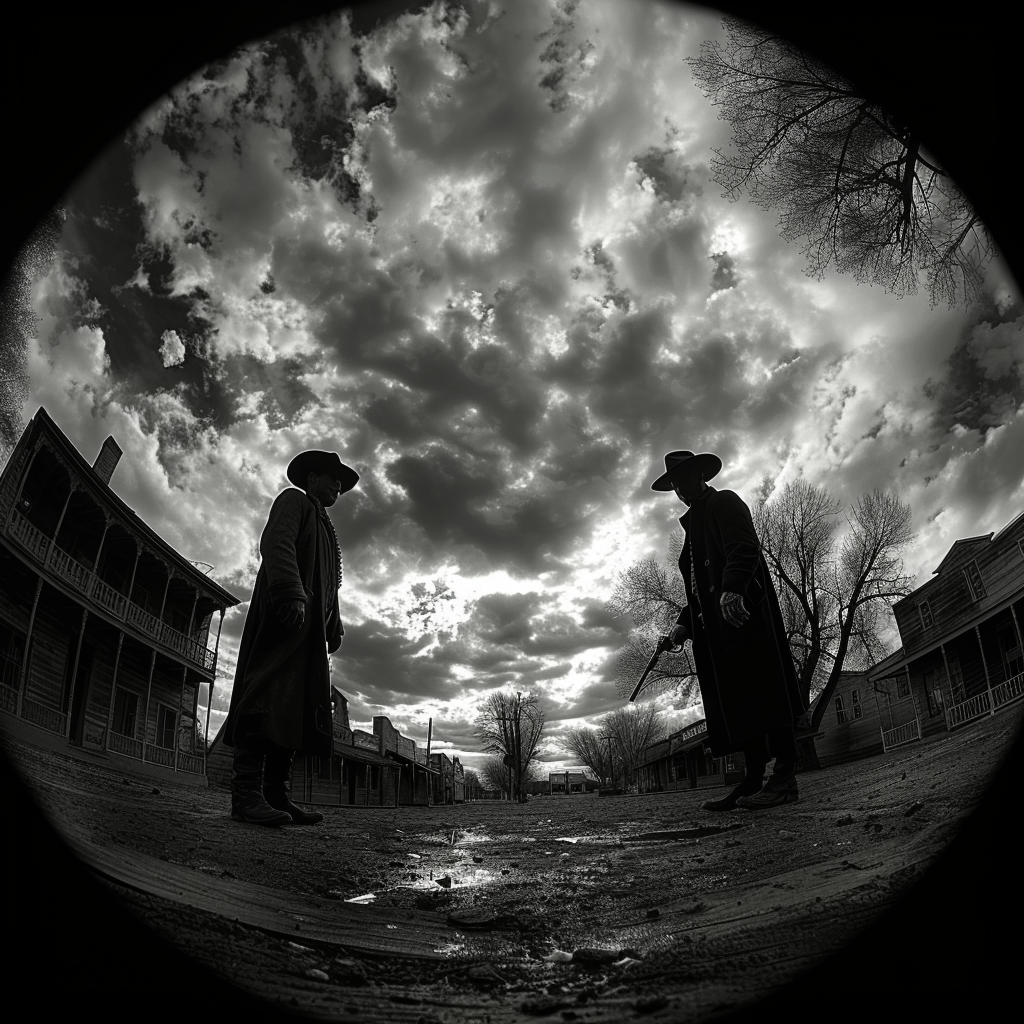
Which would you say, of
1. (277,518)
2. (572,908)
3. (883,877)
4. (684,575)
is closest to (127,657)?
(277,518)

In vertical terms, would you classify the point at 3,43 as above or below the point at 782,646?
above

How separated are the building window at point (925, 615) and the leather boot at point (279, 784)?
323 cm

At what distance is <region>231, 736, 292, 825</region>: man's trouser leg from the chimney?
1.70 meters

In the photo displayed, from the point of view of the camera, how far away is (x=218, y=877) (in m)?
1.35

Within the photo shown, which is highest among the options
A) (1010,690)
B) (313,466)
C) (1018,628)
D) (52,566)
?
(313,466)

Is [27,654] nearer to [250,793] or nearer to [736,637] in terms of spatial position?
[250,793]

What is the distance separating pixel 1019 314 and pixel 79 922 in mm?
1858

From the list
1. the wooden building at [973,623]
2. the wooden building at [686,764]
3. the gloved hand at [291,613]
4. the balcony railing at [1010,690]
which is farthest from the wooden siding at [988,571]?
the wooden building at [686,764]

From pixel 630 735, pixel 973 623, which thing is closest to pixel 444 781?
pixel 630 735

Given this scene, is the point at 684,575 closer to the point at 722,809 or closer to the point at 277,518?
the point at 722,809

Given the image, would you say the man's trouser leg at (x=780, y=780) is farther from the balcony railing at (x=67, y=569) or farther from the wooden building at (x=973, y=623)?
the balcony railing at (x=67, y=569)

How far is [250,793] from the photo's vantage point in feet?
8.69

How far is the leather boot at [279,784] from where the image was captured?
2.90 meters

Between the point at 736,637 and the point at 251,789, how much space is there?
98.8 inches
